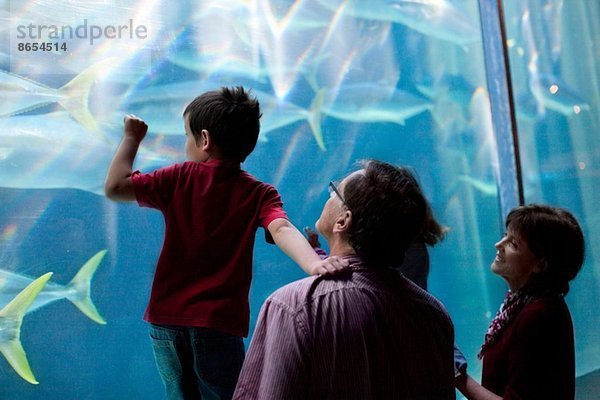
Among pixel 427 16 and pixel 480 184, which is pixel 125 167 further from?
pixel 480 184

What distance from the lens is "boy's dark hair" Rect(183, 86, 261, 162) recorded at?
50.9 inches

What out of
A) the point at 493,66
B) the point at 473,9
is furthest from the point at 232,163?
the point at 473,9

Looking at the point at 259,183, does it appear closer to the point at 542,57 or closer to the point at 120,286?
the point at 542,57

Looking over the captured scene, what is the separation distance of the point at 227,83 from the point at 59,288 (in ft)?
6.27

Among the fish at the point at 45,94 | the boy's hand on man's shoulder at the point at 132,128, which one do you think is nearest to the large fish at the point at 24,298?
the fish at the point at 45,94

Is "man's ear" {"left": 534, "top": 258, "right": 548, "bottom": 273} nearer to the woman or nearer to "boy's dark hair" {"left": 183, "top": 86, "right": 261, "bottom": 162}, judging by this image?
the woman

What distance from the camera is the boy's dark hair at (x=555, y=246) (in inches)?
49.3

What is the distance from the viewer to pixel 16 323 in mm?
2729

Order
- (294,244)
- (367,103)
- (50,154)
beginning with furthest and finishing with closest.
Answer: (367,103), (50,154), (294,244)

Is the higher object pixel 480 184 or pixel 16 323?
pixel 480 184

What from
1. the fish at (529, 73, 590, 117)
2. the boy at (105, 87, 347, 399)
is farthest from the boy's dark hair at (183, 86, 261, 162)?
the fish at (529, 73, 590, 117)

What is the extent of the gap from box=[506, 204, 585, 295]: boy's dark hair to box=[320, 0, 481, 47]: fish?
361 cm

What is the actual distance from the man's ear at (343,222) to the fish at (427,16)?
3971 mm

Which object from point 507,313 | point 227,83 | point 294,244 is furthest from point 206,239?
point 227,83
